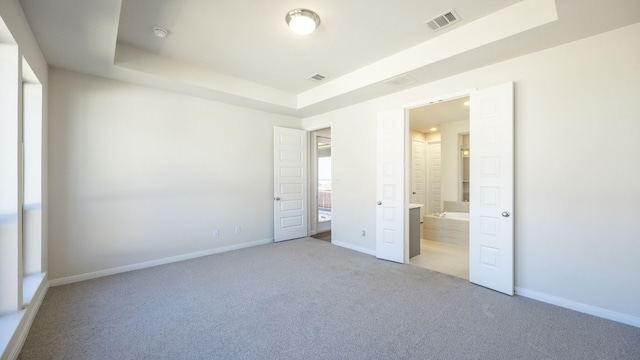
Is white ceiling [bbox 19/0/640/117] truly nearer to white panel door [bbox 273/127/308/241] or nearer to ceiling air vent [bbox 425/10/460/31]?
ceiling air vent [bbox 425/10/460/31]

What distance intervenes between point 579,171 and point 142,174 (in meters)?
5.25

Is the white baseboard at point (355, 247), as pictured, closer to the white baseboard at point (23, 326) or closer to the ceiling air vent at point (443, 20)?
the ceiling air vent at point (443, 20)

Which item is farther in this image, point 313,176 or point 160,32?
point 313,176

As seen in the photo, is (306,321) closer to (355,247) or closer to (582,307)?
(355,247)

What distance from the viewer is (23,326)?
6.94 ft

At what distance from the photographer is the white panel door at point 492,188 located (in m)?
2.91

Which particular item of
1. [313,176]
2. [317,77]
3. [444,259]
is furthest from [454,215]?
[317,77]

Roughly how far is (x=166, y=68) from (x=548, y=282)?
17.1ft

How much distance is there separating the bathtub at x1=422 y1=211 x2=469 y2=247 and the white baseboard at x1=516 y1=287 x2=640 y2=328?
7.16ft

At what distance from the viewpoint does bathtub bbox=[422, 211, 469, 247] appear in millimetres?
5012

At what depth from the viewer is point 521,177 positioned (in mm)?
2896

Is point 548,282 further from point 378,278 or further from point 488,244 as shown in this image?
point 378,278

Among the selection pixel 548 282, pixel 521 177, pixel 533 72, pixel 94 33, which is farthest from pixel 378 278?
pixel 94 33

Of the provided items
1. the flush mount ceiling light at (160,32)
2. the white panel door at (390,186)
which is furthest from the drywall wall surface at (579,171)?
the flush mount ceiling light at (160,32)
